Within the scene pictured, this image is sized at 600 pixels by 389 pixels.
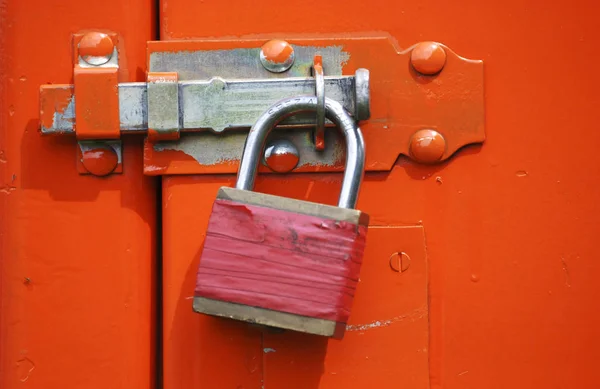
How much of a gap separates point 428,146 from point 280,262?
219 millimetres

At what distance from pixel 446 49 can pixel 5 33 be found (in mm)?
503

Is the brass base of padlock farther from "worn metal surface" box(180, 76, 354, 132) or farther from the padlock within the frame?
"worn metal surface" box(180, 76, 354, 132)

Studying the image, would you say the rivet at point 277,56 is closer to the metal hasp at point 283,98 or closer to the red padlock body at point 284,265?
the metal hasp at point 283,98

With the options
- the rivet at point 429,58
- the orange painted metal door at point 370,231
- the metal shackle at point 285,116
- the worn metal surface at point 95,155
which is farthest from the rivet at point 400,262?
the worn metal surface at point 95,155

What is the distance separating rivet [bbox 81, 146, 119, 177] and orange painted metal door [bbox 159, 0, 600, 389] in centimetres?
7

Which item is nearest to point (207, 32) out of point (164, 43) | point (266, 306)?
point (164, 43)

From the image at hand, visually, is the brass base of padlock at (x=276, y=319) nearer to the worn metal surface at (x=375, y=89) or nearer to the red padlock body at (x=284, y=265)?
the red padlock body at (x=284, y=265)

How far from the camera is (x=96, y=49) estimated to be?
85 centimetres

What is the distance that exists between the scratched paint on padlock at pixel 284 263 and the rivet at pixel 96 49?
249 millimetres

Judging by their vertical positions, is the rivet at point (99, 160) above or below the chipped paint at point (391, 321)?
above

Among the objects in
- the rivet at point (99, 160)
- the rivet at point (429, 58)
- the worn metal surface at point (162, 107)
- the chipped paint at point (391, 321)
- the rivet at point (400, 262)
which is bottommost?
the chipped paint at point (391, 321)

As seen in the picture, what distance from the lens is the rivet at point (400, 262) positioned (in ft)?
2.75

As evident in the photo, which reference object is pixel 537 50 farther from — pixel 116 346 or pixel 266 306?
pixel 116 346

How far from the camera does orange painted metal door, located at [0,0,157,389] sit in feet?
2.74
